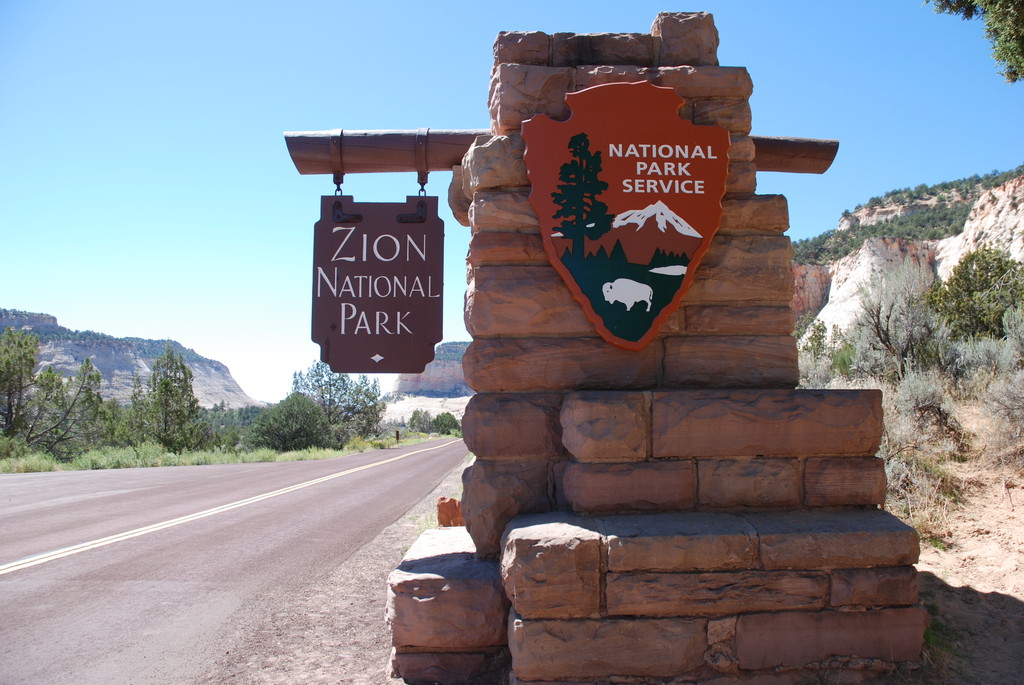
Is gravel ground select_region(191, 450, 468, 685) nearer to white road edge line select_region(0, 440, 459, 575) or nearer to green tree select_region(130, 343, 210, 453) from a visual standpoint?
white road edge line select_region(0, 440, 459, 575)

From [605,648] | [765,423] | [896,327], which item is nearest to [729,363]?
[765,423]

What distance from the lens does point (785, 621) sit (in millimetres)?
3023

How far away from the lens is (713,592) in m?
2.98

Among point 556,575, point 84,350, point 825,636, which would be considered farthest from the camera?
point 84,350

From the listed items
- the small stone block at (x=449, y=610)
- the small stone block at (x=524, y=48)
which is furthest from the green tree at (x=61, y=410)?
the small stone block at (x=524, y=48)

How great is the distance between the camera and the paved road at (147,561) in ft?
13.5

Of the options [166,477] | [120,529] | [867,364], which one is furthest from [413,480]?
[867,364]

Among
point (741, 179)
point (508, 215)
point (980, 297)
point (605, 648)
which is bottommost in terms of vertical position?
point (605, 648)

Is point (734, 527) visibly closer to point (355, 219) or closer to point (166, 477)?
point (355, 219)

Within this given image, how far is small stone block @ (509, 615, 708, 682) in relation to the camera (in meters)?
2.90

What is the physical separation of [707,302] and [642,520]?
121 cm

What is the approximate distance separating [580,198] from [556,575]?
6.14ft

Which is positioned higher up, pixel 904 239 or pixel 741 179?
pixel 904 239

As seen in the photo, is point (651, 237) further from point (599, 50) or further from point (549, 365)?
point (599, 50)
